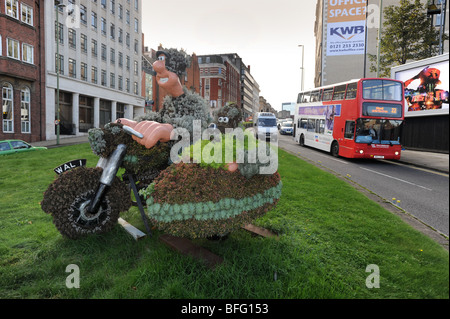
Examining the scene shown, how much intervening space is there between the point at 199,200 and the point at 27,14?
93.8 ft

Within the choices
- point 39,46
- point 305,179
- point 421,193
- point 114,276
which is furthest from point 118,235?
point 39,46

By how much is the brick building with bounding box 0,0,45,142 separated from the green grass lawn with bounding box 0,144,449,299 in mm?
22278

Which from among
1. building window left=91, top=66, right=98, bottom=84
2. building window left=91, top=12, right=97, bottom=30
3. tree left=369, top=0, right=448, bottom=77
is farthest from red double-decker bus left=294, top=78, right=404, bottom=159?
building window left=91, top=66, right=98, bottom=84

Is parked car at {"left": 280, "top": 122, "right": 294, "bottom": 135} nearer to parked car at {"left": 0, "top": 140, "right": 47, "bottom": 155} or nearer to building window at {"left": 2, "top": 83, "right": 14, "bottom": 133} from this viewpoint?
building window at {"left": 2, "top": 83, "right": 14, "bottom": 133}

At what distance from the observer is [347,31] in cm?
2500

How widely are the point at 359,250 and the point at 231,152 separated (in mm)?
1995

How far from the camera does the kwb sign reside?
24.3 metres

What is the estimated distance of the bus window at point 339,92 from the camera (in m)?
13.8

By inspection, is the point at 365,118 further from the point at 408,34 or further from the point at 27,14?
the point at 27,14

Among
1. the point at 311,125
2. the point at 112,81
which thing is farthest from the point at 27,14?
the point at 311,125

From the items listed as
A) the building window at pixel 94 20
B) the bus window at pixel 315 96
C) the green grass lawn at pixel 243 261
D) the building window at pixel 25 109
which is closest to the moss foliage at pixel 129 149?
the green grass lawn at pixel 243 261

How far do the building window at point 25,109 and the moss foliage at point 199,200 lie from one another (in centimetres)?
2619
